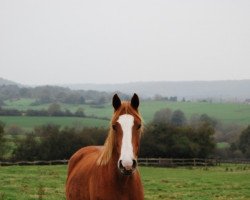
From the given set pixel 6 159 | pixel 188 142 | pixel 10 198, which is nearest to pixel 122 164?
pixel 10 198

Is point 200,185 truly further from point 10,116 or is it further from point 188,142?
point 10,116

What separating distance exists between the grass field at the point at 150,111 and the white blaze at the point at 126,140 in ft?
220

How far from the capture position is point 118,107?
570 cm

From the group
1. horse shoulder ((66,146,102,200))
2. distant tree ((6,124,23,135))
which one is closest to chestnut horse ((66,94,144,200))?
horse shoulder ((66,146,102,200))

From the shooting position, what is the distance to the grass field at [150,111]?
76.7m

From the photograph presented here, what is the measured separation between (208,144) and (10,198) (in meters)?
38.7

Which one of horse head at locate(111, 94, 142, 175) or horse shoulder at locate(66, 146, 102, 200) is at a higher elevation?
horse head at locate(111, 94, 142, 175)

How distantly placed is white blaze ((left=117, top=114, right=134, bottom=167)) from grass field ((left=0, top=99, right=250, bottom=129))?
67.0m

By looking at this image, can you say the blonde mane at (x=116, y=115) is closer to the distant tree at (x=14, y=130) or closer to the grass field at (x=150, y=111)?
the distant tree at (x=14, y=130)

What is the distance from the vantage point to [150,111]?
10506 centimetres

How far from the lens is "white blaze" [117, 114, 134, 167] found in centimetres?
488

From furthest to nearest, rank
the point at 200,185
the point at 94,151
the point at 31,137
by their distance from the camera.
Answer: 1. the point at 31,137
2. the point at 200,185
3. the point at 94,151

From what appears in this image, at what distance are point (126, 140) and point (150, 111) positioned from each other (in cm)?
10015

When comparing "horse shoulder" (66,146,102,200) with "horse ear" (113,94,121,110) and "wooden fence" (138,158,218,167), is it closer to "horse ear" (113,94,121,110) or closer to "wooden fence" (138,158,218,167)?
"horse ear" (113,94,121,110)
